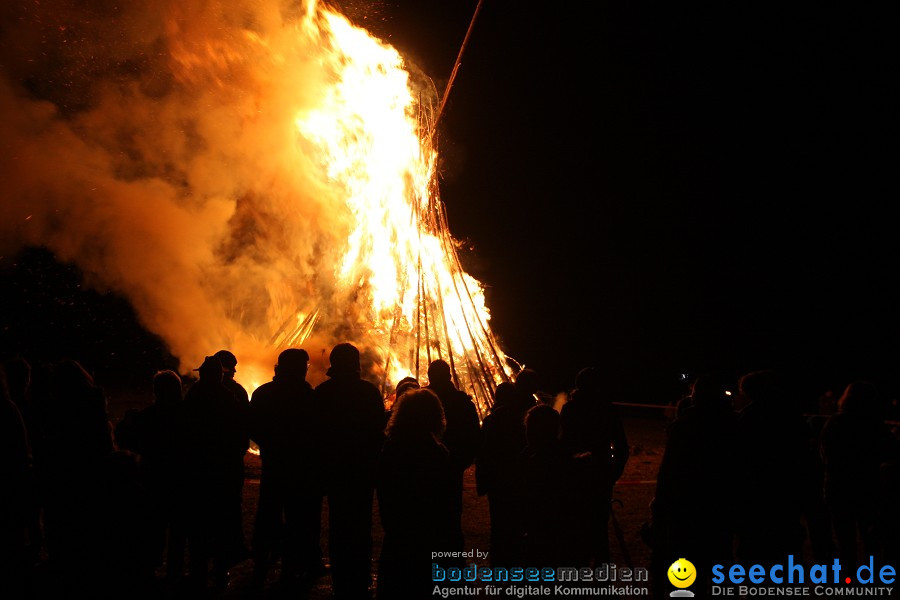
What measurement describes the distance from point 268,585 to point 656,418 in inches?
624

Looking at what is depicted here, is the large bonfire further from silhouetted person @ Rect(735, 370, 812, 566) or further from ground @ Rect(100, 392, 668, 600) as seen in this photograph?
silhouetted person @ Rect(735, 370, 812, 566)

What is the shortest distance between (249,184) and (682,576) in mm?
7417

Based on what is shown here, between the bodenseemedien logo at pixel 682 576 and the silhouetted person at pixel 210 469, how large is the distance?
117 inches

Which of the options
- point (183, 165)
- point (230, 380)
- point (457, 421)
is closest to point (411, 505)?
point (457, 421)

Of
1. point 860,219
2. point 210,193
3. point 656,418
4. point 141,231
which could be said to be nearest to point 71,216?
point 141,231

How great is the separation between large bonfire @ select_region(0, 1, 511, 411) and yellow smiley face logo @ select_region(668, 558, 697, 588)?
16.7 feet

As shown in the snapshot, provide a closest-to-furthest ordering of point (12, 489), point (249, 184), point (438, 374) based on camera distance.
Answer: point (12, 489) → point (438, 374) → point (249, 184)

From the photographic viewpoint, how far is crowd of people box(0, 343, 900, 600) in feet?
10.2

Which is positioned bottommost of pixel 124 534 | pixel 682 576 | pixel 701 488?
pixel 682 576

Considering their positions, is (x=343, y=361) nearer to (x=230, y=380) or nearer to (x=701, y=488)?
(x=230, y=380)

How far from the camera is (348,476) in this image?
151 inches

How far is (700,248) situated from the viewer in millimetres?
28297

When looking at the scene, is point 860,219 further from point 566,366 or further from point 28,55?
point 28,55

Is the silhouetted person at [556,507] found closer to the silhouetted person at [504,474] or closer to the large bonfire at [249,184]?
the silhouetted person at [504,474]
